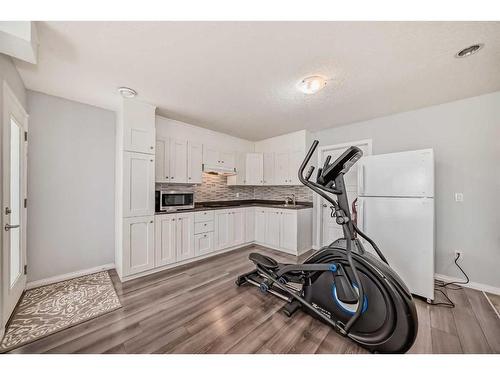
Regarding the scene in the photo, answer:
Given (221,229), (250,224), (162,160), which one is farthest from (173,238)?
(250,224)

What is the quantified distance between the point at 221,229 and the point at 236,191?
1306 mm

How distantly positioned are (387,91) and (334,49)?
1179 millimetres

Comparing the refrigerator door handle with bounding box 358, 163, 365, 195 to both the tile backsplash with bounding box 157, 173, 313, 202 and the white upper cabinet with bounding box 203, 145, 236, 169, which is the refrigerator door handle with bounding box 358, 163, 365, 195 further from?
the white upper cabinet with bounding box 203, 145, 236, 169

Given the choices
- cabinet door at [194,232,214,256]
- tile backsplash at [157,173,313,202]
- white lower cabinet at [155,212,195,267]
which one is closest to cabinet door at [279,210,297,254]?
tile backsplash at [157,173,313,202]

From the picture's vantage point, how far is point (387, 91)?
87.1 inches

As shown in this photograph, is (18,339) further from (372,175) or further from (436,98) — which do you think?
(436,98)

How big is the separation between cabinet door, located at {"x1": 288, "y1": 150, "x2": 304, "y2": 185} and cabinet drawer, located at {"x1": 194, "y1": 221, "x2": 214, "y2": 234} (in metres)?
1.86

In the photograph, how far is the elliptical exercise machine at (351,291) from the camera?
1.36 m

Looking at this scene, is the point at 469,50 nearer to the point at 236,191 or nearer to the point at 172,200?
the point at 172,200

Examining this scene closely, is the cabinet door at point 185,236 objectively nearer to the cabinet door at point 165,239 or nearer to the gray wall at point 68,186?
the cabinet door at point 165,239

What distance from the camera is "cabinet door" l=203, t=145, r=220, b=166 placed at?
3.62m

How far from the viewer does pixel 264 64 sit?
172 cm

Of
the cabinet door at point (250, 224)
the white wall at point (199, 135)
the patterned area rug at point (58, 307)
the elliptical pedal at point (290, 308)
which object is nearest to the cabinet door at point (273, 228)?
the cabinet door at point (250, 224)
